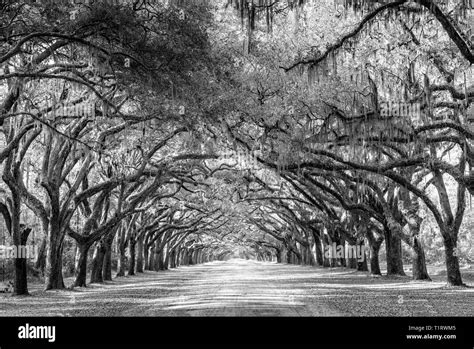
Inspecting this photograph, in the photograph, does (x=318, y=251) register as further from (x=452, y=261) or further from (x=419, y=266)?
(x=452, y=261)

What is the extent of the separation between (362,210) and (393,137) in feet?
38.5

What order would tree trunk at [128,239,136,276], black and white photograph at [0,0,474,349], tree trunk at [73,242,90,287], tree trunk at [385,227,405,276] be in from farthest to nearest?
Answer: tree trunk at [128,239,136,276] < tree trunk at [385,227,405,276] < tree trunk at [73,242,90,287] < black and white photograph at [0,0,474,349]

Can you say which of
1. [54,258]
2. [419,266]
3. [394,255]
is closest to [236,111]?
[54,258]

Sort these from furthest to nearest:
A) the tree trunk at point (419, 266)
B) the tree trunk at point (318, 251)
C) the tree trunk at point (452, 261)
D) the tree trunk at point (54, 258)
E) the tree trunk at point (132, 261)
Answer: the tree trunk at point (318, 251) < the tree trunk at point (132, 261) < the tree trunk at point (419, 266) < the tree trunk at point (54, 258) < the tree trunk at point (452, 261)

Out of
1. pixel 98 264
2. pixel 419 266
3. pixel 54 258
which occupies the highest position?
pixel 54 258

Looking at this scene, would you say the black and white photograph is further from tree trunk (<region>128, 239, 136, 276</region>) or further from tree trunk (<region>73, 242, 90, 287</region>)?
tree trunk (<region>128, 239, 136, 276</region>)

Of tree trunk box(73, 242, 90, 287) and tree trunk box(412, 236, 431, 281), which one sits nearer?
tree trunk box(73, 242, 90, 287)

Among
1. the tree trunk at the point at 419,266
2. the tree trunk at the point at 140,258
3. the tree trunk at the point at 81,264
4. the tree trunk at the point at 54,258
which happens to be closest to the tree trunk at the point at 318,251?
the tree trunk at the point at 140,258

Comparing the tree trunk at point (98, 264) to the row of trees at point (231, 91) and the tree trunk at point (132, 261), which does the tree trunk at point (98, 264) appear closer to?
the row of trees at point (231, 91)

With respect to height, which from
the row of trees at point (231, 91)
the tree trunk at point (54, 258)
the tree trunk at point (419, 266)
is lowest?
the tree trunk at point (419, 266)

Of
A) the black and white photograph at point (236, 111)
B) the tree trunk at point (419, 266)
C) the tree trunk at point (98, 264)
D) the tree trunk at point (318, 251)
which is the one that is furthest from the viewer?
the tree trunk at point (318, 251)

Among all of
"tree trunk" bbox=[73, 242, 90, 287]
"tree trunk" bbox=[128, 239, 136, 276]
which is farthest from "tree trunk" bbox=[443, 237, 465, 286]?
"tree trunk" bbox=[128, 239, 136, 276]

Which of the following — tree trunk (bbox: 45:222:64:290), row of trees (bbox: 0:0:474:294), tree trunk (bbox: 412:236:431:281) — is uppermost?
row of trees (bbox: 0:0:474:294)

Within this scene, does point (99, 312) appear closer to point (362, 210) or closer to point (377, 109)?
point (377, 109)
